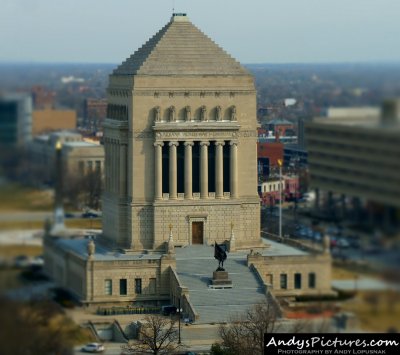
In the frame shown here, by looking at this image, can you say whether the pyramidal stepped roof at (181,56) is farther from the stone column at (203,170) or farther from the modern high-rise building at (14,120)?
the modern high-rise building at (14,120)

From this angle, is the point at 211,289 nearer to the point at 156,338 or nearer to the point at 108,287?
the point at 108,287

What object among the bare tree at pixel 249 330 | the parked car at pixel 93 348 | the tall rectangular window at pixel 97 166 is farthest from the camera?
the tall rectangular window at pixel 97 166

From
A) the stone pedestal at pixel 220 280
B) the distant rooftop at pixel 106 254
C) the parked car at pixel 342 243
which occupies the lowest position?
the stone pedestal at pixel 220 280

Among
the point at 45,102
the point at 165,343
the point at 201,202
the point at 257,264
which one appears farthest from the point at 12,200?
the point at 201,202

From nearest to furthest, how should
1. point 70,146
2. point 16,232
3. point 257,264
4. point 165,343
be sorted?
point 16,232 < point 70,146 < point 165,343 < point 257,264

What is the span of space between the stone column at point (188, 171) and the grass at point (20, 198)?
4071 cm

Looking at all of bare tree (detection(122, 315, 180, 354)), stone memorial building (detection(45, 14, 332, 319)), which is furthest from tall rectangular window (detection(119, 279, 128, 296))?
bare tree (detection(122, 315, 180, 354))

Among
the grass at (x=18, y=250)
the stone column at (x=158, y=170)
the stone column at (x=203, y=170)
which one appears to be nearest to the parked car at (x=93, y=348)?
the grass at (x=18, y=250)

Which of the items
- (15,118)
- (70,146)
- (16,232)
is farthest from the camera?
(70,146)

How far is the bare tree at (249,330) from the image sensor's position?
46438mm

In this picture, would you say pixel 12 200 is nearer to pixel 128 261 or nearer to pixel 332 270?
pixel 332 270

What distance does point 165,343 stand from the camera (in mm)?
53469

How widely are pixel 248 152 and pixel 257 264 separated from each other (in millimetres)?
7411

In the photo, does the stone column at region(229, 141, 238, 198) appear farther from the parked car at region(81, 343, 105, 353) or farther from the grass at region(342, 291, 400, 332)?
the grass at region(342, 291, 400, 332)
